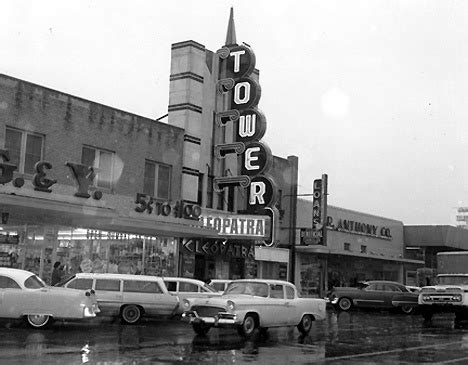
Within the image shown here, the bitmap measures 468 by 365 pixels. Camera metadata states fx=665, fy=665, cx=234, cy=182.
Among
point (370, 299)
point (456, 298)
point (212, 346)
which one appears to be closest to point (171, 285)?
point (212, 346)

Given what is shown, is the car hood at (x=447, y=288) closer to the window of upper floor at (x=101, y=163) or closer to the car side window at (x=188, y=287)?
the car side window at (x=188, y=287)

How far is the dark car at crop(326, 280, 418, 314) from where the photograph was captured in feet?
102

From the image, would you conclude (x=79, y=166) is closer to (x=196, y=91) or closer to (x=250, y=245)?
(x=196, y=91)

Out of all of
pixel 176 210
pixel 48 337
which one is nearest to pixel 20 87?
pixel 176 210

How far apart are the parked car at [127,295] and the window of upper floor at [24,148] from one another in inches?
232

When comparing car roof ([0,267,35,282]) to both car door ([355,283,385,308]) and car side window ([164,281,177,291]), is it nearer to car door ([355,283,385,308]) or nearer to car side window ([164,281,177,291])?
car side window ([164,281,177,291])

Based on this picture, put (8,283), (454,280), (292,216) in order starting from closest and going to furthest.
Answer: (8,283)
(454,280)
(292,216)

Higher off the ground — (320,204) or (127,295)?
(320,204)

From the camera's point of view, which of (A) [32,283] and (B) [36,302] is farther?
(A) [32,283]

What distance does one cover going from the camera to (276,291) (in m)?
17.4

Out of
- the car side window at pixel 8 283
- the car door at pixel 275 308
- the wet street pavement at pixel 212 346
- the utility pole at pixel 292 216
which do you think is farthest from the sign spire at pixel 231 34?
the car side window at pixel 8 283

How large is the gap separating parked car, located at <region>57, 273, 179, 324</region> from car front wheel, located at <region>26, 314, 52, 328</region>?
241 centimetres

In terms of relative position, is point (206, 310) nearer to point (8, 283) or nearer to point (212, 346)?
point (212, 346)

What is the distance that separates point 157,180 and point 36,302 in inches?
501
